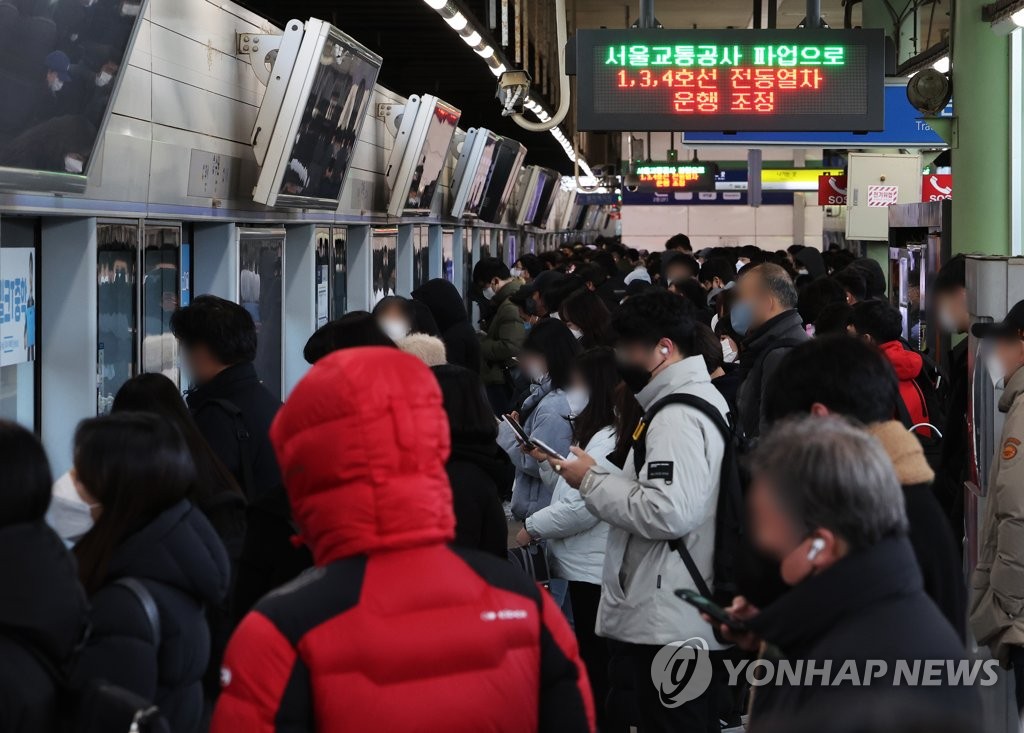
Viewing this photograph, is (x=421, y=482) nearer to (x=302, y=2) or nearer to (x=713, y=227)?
(x=302, y=2)

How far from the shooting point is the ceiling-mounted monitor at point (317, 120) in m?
6.25

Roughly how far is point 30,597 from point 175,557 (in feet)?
1.57

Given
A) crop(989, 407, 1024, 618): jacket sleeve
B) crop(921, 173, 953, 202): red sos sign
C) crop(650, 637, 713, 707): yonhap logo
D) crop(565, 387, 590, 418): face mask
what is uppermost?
crop(921, 173, 953, 202): red sos sign

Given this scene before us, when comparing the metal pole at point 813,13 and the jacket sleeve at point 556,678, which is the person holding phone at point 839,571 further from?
the metal pole at point 813,13

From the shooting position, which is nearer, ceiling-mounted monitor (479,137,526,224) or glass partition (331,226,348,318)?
glass partition (331,226,348,318)

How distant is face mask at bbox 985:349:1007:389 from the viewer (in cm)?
430

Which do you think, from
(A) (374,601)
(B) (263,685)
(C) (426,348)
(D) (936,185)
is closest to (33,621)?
(B) (263,685)

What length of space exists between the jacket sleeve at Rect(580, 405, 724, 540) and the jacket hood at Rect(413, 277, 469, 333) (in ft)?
15.6

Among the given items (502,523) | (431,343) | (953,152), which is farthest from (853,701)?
(953,152)

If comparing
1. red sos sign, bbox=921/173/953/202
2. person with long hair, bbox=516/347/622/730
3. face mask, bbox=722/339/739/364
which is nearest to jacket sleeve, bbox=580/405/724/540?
person with long hair, bbox=516/347/622/730

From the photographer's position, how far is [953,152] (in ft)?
26.7

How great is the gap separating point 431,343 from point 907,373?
7.43ft

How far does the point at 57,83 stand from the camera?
3.87 metres

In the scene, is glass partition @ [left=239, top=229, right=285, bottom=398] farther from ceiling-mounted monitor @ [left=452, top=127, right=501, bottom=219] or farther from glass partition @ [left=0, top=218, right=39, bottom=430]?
ceiling-mounted monitor @ [left=452, top=127, right=501, bottom=219]
